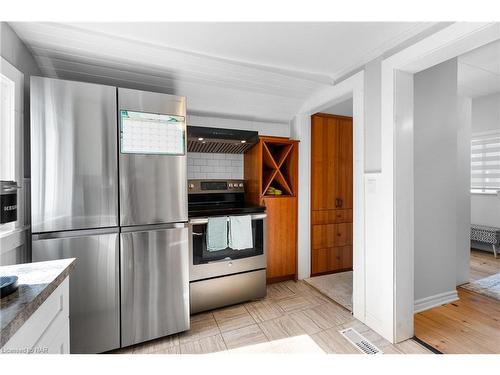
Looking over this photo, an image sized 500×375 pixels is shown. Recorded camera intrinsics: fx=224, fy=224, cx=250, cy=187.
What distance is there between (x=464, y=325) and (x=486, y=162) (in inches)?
128

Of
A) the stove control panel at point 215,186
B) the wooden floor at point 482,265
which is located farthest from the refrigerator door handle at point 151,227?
the wooden floor at point 482,265

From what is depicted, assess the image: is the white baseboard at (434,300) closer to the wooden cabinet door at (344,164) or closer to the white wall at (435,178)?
the white wall at (435,178)

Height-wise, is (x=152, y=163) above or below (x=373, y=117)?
below

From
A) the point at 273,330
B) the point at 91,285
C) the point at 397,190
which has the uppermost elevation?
the point at 397,190

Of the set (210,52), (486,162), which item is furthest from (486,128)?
(210,52)

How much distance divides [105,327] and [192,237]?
0.88 meters

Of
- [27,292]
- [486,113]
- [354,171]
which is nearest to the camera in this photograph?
[27,292]

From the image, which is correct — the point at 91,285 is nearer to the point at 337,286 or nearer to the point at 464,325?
the point at 337,286

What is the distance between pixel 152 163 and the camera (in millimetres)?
1705

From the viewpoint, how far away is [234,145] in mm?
2672

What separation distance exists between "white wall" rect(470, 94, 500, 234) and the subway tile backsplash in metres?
4.10

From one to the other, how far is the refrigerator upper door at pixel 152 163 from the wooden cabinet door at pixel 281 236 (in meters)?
1.20

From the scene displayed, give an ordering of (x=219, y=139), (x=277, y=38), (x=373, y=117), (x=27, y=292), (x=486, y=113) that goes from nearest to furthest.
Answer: (x=27, y=292) → (x=277, y=38) → (x=373, y=117) → (x=219, y=139) → (x=486, y=113)
